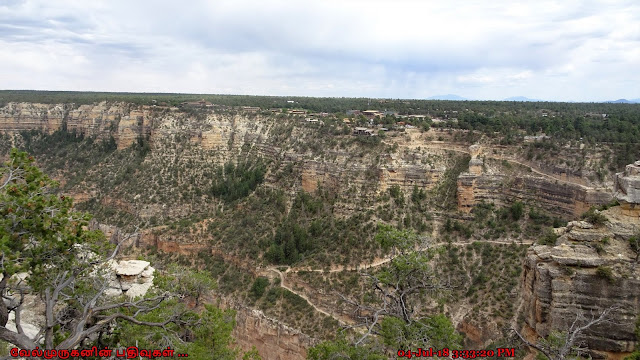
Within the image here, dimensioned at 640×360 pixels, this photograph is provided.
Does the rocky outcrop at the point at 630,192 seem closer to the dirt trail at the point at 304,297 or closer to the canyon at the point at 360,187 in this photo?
the canyon at the point at 360,187

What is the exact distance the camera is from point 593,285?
55.0ft

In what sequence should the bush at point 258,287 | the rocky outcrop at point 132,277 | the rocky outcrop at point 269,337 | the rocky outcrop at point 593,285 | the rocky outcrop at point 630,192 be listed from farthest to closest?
1. the bush at point 258,287
2. the rocky outcrop at point 132,277
3. the rocky outcrop at point 269,337
4. the rocky outcrop at point 630,192
5. the rocky outcrop at point 593,285

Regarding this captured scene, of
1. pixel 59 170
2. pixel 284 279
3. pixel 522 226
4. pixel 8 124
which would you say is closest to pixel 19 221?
pixel 284 279

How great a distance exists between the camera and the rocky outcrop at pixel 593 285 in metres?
16.2

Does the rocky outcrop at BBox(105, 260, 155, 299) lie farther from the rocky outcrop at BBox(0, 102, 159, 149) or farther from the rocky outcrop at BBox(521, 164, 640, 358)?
the rocky outcrop at BBox(0, 102, 159, 149)

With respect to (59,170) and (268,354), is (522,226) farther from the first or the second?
(59,170)

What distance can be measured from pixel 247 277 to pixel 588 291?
28.1 m

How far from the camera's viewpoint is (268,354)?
98.1 ft

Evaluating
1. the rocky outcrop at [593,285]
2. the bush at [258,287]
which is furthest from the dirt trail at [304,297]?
the rocky outcrop at [593,285]

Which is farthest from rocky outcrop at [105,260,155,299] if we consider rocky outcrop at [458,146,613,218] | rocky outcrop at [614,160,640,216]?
rocky outcrop at [614,160,640,216]

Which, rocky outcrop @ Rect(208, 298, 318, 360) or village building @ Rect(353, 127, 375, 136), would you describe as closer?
rocky outcrop @ Rect(208, 298, 318, 360)

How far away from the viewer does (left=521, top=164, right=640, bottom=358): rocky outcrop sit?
1619 centimetres

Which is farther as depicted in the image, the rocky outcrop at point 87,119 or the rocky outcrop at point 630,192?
the rocky outcrop at point 87,119

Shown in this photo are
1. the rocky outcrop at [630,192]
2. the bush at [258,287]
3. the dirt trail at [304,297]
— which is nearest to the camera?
the rocky outcrop at [630,192]
